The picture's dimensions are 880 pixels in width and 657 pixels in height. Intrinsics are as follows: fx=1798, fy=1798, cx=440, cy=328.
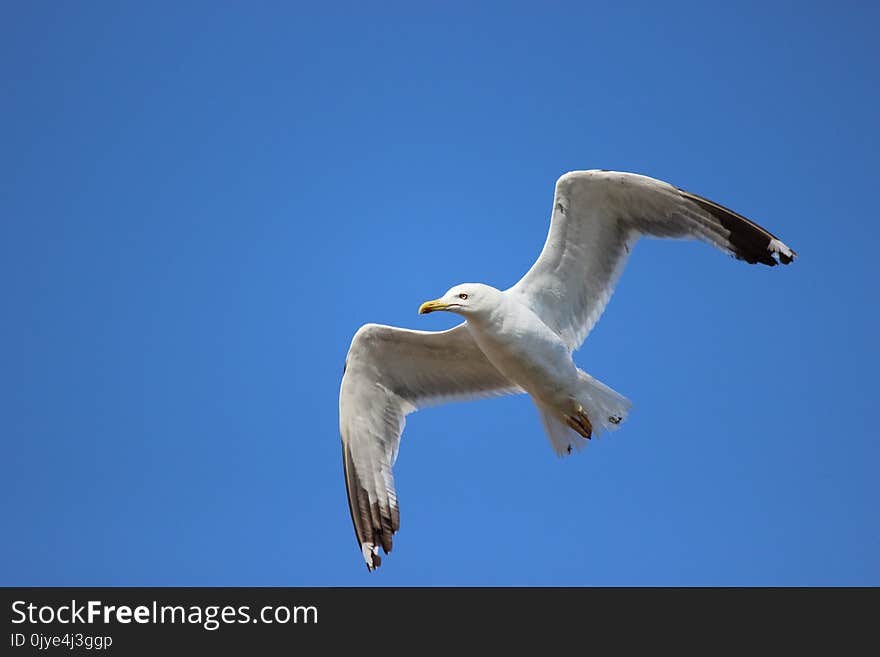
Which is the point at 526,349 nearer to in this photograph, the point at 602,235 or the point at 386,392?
the point at 602,235

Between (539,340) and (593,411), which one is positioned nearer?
(539,340)

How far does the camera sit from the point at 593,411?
15.3 meters

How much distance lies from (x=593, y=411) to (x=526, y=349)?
0.90 meters

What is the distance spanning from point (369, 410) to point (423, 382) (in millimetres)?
560

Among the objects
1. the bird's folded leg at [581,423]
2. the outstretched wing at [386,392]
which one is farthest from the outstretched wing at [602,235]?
the outstretched wing at [386,392]

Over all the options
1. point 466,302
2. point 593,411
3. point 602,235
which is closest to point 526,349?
point 466,302

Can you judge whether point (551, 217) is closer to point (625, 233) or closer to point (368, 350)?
point (625, 233)

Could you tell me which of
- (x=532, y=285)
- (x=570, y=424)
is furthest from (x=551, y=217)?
(x=570, y=424)

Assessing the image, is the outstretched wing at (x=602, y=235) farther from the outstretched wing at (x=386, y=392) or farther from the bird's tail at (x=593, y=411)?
the outstretched wing at (x=386, y=392)

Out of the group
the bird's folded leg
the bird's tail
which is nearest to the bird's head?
the bird's tail

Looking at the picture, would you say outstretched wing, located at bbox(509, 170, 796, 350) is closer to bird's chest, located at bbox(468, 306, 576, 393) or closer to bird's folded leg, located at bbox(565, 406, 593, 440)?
bird's chest, located at bbox(468, 306, 576, 393)

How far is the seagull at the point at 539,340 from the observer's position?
14922mm

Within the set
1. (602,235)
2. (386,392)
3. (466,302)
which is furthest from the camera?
(386,392)
